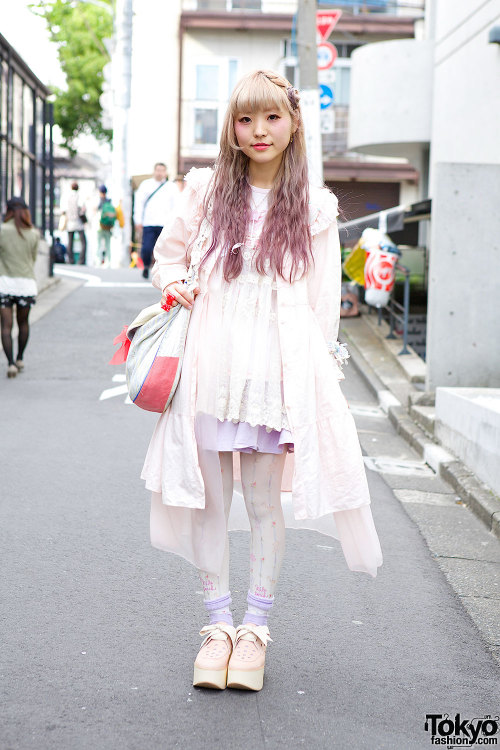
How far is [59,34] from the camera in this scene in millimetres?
43219

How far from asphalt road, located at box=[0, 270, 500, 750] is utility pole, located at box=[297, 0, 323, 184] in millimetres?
8545

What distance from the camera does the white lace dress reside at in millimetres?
3193

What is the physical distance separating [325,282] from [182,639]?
54.8 inches

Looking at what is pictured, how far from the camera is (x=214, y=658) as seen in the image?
324cm

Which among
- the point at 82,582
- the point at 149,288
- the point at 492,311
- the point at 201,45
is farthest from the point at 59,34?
the point at 82,582

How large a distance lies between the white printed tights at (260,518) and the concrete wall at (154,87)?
28.4m

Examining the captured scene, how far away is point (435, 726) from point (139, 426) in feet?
18.1

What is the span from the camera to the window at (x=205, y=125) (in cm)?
3073

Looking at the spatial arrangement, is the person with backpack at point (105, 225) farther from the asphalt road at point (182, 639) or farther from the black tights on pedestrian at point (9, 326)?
the asphalt road at point (182, 639)

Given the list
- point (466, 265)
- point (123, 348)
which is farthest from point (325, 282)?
point (466, 265)

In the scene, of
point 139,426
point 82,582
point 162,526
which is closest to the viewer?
point 162,526

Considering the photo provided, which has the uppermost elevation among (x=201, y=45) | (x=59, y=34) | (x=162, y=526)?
(x=59, y=34)

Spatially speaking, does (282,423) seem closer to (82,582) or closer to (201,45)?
(82,582)

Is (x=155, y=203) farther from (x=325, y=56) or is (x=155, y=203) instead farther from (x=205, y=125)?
(x=205, y=125)
